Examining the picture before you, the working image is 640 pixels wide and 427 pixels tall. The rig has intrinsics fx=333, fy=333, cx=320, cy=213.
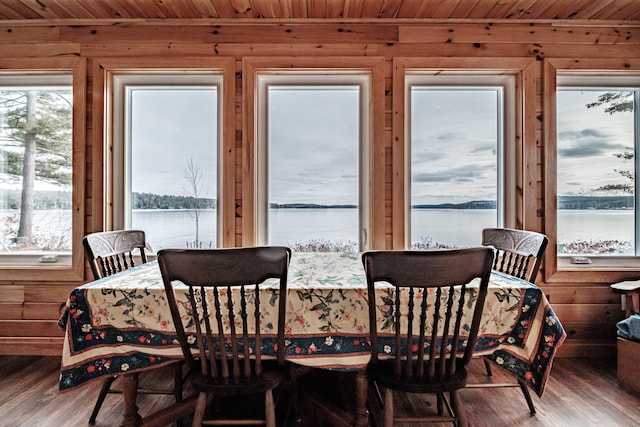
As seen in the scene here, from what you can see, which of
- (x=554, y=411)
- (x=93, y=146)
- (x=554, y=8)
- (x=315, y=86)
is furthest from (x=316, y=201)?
(x=554, y=8)

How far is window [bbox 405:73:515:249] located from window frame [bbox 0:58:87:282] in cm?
250

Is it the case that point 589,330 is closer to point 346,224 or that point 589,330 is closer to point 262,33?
point 346,224

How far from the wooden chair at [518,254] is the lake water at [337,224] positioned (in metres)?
0.51

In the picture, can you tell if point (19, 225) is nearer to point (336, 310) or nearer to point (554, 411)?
point (336, 310)

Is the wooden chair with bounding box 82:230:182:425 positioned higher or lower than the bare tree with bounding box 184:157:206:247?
lower

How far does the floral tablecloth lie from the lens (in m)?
1.33

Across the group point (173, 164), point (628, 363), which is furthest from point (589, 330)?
point (173, 164)

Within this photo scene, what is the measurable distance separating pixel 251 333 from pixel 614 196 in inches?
116

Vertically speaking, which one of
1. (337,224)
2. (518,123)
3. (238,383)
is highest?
(518,123)

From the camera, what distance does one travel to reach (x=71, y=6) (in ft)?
7.68

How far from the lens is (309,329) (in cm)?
134

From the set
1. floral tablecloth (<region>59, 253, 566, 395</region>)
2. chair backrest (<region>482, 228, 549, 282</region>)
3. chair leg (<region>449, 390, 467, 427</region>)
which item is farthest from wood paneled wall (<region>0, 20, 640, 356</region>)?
chair leg (<region>449, 390, 467, 427</region>)

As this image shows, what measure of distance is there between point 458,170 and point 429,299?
5.29 ft

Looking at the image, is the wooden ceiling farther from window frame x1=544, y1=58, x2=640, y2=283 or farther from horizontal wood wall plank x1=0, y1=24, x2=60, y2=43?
window frame x1=544, y1=58, x2=640, y2=283
